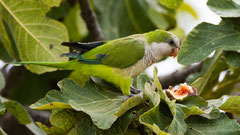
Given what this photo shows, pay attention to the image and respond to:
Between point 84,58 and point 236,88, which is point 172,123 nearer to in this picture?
point 84,58

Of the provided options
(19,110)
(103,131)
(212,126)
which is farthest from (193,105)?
(19,110)

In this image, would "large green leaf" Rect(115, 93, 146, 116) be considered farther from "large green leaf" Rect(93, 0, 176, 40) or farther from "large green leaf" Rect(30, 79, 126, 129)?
"large green leaf" Rect(93, 0, 176, 40)

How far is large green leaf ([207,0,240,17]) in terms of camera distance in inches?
84.7

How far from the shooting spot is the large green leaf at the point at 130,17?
11.1ft

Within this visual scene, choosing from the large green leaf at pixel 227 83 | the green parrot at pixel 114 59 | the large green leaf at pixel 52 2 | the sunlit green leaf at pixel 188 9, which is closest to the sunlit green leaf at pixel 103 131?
the green parrot at pixel 114 59

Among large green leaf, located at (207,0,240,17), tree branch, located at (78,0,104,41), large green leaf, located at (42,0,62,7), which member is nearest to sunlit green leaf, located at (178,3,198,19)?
tree branch, located at (78,0,104,41)

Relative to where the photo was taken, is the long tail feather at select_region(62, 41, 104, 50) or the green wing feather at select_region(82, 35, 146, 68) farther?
the green wing feather at select_region(82, 35, 146, 68)

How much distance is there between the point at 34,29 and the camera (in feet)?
8.77

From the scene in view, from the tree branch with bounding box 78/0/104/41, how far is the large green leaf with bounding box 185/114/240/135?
5.17 ft

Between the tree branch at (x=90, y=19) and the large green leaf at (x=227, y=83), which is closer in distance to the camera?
the large green leaf at (x=227, y=83)

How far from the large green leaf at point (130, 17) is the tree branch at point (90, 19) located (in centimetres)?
22

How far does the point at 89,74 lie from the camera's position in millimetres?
2424

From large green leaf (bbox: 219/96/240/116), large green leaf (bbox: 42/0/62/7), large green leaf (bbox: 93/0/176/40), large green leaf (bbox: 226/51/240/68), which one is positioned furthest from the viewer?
large green leaf (bbox: 93/0/176/40)

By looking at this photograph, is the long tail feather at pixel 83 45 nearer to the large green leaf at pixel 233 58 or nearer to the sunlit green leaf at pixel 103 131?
the sunlit green leaf at pixel 103 131
